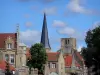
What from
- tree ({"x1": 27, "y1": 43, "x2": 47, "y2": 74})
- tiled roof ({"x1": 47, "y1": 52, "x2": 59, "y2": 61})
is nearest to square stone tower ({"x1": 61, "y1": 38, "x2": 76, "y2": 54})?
tiled roof ({"x1": 47, "y1": 52, "x2": 59, "y2": 61})

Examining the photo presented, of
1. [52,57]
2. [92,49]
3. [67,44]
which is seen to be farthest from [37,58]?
[67,44]

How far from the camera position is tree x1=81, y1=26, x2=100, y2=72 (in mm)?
77312

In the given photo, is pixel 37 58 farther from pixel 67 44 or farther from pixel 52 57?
pixel 67 44

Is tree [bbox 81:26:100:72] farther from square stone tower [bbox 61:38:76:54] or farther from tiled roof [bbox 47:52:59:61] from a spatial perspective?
square stone tower [bbox 61:38:76:54]

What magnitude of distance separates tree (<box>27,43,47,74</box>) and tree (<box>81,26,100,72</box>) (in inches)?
745

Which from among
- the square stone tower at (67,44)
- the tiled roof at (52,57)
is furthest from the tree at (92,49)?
the square stone tower at (67,44)

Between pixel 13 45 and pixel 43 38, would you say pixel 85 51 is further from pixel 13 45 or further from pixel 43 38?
pixel 43 38

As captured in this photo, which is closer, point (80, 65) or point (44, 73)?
point (44, 73)

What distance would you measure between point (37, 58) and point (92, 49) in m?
26.5

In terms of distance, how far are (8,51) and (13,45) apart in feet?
6.12

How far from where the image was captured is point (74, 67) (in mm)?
140375

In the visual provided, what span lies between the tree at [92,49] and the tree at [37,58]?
18930mm

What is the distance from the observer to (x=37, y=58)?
341 ft

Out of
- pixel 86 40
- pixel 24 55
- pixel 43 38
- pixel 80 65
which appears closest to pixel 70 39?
pixel 43 38
